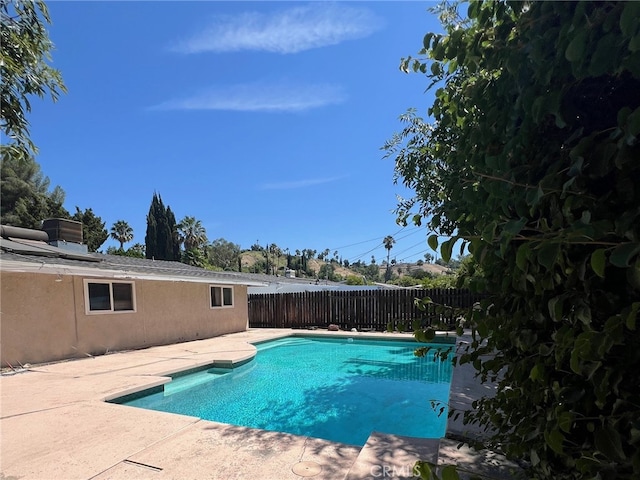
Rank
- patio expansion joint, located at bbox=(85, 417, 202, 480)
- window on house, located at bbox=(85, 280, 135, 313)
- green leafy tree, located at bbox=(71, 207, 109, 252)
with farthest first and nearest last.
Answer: green leafy tree, located at bbox=(71, 207, 109, 252) < window on house, located at bbox=(85, 280, 135, 313) < patio expansion joint, located at bbox=(85, 417, 202, 480)

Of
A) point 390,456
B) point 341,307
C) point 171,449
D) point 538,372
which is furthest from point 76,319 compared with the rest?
point 538,372

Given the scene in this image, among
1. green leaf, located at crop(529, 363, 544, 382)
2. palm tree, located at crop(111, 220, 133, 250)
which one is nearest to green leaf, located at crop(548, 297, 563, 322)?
green leaf, located at crop(529, 363, 544, 382)

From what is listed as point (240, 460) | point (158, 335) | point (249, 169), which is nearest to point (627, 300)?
point (240, 460)

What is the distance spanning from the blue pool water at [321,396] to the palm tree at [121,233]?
43917 millimetres

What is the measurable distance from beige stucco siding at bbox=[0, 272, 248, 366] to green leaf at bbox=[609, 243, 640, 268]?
995 centimetres

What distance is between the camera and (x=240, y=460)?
2920 mm

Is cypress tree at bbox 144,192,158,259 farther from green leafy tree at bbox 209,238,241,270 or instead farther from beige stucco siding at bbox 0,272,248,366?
Answer: beige stucco siding at bbox 0,272,248,366

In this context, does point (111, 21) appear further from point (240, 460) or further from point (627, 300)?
point (627, 300)

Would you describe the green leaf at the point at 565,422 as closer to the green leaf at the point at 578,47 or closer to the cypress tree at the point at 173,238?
the green leaf at the point at 578,47

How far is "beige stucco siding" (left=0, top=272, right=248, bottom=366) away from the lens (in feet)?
23.7

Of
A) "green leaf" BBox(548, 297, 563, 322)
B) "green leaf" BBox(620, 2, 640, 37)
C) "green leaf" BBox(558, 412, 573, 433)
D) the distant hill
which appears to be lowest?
the distant hill

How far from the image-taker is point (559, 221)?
0.79 metres

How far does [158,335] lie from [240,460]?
28.1 feet

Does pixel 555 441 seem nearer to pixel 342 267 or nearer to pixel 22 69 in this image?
pixel 22 69
